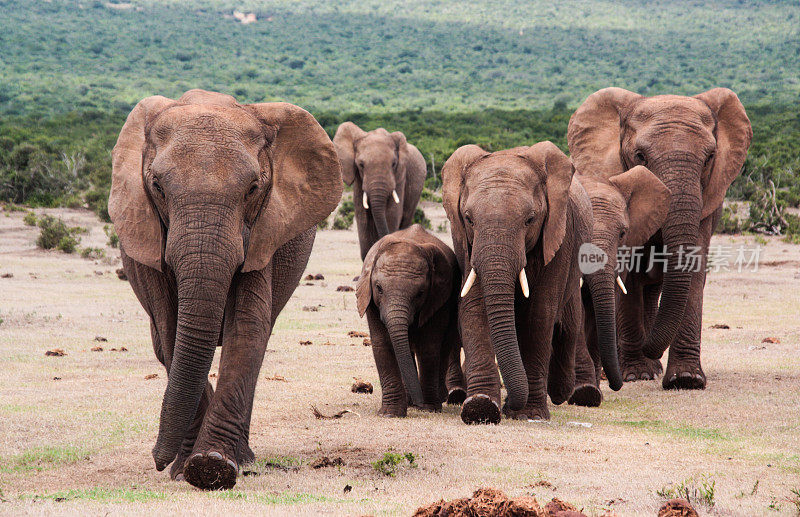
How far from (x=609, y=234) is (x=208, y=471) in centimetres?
498

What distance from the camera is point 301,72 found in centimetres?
11606

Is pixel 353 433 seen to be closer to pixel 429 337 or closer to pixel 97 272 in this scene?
pixel 429 337

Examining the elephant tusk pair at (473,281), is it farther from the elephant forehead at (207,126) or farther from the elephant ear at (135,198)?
the elephant ear at (135,198)

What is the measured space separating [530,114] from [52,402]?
211 ft

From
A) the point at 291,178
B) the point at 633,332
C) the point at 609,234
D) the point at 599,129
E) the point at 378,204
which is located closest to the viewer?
the point at 291,178

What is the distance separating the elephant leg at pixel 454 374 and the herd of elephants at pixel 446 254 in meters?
0.02

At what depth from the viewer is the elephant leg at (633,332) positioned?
10742mm

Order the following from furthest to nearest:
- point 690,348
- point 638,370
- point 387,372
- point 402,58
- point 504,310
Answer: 1. point 402,58
2. point 638,370
3. point 690,348
4. point 387,372
5. point 504,310

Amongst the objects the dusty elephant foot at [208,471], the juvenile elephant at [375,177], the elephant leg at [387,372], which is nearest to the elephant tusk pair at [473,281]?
the elephant leg at [387,372]

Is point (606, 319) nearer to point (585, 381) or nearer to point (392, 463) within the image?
point (585, 381)

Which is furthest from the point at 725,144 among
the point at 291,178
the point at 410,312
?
the point at 291,178

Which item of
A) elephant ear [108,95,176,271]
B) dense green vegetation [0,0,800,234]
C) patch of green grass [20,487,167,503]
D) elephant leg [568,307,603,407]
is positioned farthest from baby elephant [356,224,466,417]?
dense green vegetation [0,0,800,234]

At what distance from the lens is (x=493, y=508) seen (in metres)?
4.34

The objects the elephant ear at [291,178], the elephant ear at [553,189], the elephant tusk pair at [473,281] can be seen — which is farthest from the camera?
the elephant ear at [553,189]
